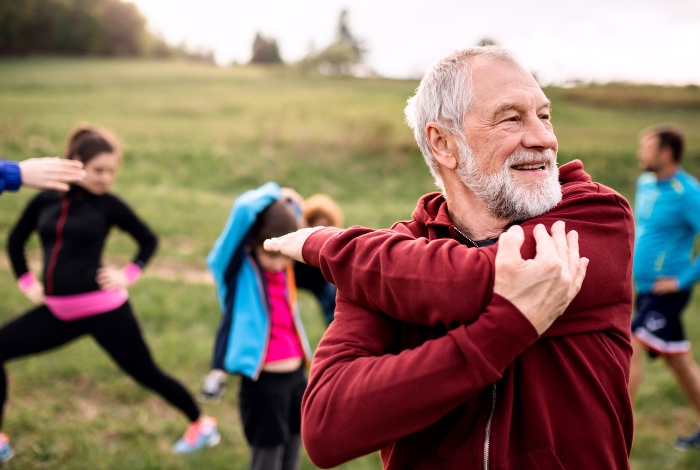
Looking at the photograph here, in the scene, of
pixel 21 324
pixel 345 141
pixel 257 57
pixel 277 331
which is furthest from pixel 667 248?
pixel 257 57

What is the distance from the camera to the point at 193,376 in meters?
5.18

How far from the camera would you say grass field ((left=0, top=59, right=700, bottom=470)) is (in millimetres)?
4363

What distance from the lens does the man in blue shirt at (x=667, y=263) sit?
4.61m

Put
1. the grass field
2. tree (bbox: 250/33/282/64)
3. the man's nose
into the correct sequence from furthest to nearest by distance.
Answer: tree (bbox: 250/33/282/64), the grass field, the man's nose

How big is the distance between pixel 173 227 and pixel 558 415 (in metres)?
9.27

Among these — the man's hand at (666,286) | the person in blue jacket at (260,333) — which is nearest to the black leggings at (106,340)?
the person in blue jacket at (260,333)

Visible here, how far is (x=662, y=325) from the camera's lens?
15.1ft

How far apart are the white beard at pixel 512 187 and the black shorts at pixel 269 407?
1.97 m

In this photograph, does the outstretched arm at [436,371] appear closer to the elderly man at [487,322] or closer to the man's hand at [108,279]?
the elderly man at [487,322]

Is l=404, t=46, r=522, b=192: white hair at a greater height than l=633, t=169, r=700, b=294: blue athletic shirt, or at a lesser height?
greater

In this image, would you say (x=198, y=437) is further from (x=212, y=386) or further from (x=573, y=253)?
(x=573, y=253)

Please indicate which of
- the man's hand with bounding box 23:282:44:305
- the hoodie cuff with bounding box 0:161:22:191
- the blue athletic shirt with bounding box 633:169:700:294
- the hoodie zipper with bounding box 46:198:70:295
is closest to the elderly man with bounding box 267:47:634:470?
the hoodie cuff with bounding box 0:161:22:191

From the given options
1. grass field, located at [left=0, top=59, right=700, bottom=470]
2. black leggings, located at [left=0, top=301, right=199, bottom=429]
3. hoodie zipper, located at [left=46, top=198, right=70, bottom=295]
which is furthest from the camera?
grass field, located at [left=0, top=59, right=700, bottom=470]

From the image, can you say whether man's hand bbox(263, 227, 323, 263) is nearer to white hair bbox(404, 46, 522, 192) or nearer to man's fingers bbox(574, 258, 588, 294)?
white hair bbox(404, 46, 522, 192)
